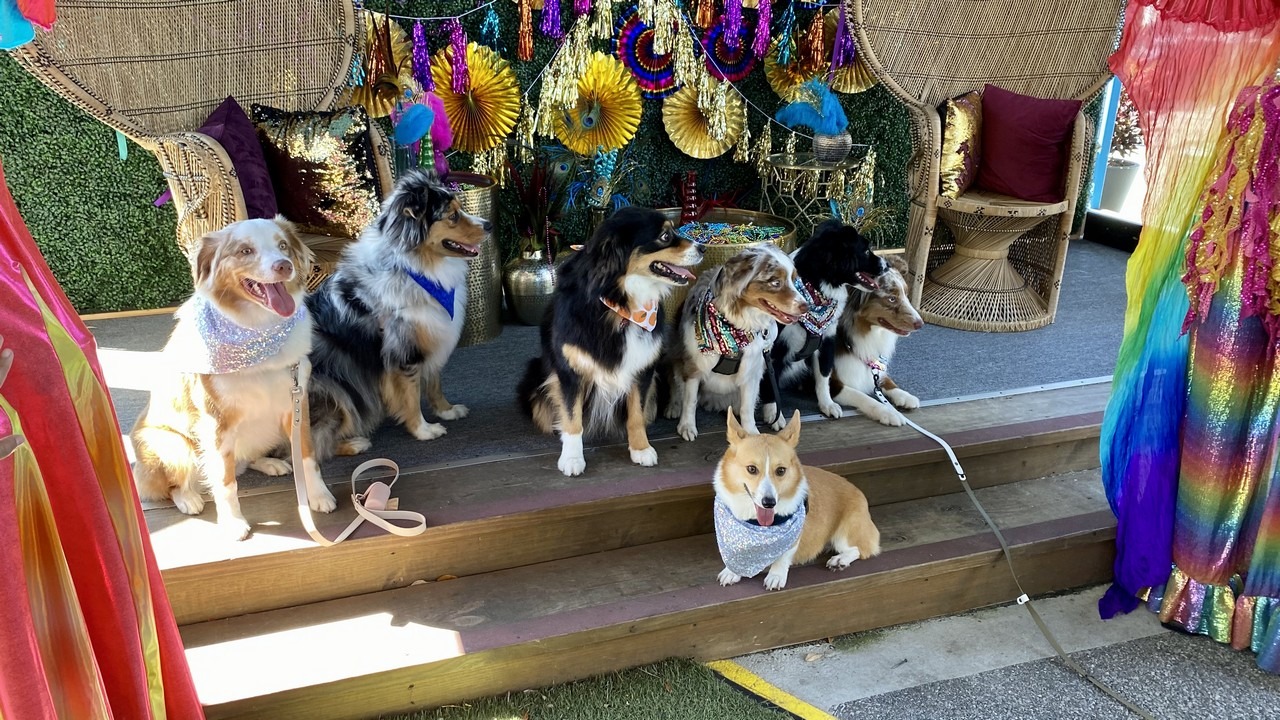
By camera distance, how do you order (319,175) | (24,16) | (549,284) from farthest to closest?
(549,284) < (319,175) < (24,16)

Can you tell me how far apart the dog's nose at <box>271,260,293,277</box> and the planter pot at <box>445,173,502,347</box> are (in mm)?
1423

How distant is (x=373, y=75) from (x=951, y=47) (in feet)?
8.92

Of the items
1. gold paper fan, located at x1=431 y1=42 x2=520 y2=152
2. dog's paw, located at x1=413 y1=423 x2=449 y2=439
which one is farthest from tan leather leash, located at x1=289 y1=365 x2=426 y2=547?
gold paper fan, located at x1=431 y1=42 x2=520 y2=152

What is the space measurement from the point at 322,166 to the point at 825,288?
1.83 metres

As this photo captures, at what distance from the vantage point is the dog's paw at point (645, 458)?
2.56 m

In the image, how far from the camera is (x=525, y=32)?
12.3ft

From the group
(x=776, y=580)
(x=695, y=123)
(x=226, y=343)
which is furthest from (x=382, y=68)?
(x=776, y=580)

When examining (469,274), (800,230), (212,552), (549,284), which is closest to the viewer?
(212,552)

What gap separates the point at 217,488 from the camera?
6.93ft

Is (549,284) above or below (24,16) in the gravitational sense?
below

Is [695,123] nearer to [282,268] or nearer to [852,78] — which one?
[852,78]

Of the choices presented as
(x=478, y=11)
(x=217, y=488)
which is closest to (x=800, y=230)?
(x=478, y=11)

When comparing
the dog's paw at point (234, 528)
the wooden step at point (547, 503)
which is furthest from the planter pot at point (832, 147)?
the dog's paw at point (234, 528)

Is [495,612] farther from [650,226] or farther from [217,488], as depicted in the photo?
[650,226]
